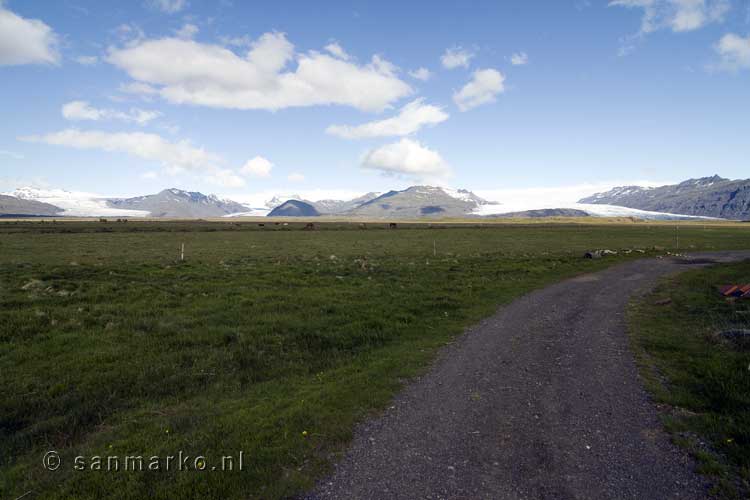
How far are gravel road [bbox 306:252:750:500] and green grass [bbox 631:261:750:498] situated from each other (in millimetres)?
443

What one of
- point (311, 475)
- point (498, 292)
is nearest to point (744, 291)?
point (498, 292)

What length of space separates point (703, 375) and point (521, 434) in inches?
268

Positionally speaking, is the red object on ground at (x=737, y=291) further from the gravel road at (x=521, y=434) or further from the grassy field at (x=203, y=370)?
the gravel road at (x=521, y=434)

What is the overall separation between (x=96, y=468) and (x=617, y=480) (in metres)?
9.68

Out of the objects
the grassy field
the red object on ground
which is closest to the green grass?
the red object on ground

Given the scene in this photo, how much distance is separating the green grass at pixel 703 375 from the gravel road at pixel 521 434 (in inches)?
17.4

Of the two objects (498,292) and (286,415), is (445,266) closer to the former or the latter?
(498,292)

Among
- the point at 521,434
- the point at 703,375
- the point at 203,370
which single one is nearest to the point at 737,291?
the point at 703,375

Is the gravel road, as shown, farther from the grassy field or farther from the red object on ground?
the red object on ground

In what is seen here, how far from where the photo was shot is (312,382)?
11.4 meters

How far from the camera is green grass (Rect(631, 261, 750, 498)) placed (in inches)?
283

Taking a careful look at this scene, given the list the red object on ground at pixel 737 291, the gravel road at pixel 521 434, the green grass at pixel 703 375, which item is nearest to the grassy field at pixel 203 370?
the gravel road at pixel 521 434

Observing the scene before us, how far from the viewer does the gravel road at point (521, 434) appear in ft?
21.6

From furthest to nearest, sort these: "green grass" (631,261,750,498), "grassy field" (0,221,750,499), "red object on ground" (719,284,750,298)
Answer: "red object on ground" (719,284,750,298) → "grassy field" (0,221,750,499) → "green grass" (631,261,750,498)
